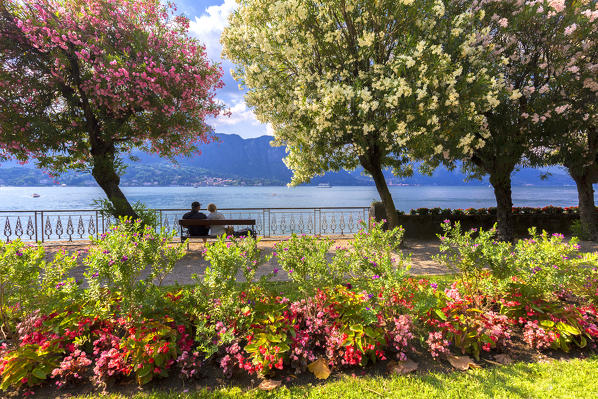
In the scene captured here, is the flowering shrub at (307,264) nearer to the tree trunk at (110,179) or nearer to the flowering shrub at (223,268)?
the flowering shrub at (223,268)

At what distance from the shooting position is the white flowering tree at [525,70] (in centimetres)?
910

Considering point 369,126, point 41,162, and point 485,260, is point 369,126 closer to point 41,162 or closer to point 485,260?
point 485,260

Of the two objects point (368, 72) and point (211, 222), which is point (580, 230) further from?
point (211, 222)

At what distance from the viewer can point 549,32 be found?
9344 millimetres

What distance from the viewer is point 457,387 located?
9.37 ft

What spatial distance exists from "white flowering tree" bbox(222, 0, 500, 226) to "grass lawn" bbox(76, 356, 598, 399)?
5.81 meters

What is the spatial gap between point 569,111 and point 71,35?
51.4 feet

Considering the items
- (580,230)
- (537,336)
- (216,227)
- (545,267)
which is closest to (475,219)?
(580,230)

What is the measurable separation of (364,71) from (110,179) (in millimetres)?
9319

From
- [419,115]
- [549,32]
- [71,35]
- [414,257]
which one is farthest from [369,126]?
[71,35]

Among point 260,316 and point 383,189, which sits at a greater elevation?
point 383,189

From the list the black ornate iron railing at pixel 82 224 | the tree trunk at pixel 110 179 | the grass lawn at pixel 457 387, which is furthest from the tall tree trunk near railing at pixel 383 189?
the tree trunk at pixel 110 179

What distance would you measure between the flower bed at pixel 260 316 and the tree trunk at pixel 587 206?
33.0 ft

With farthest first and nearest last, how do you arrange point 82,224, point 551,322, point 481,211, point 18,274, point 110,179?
1. point 481,211
2. point 82,224
3. point 110,179
4. point 551,322
5. point 18,274
